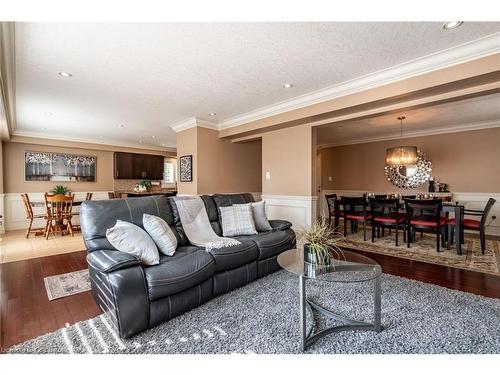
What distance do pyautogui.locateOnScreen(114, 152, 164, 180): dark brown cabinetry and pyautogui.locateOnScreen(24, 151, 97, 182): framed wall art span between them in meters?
0.65

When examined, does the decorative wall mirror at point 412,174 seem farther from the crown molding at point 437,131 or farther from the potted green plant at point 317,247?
the potted green plant at point 317,247

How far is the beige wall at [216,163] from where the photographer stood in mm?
4930

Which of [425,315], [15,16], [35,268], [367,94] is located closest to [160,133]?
[35,268]

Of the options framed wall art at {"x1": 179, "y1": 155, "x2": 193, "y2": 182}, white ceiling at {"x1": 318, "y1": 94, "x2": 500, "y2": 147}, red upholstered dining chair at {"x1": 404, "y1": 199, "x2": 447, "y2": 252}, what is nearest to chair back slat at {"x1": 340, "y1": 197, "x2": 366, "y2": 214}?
red upholstered dining chair at {"x1": 404, "y1": 199, "x2": 447, "y2": 252}

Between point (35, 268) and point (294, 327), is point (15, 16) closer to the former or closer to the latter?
point (294, 327)

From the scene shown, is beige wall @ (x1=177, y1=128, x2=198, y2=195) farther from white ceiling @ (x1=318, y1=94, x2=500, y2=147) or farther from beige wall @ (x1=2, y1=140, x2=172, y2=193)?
beige wall @ (x1=2, y1=140, x2=172, y2=193)

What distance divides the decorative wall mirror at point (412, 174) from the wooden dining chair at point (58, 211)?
7837 mm

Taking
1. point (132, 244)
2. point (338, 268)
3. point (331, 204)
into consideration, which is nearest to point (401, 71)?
point (338, 268)

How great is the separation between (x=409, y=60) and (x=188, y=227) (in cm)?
304

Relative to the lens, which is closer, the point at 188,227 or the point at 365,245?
the point at 188,227

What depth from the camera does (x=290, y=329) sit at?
176cm

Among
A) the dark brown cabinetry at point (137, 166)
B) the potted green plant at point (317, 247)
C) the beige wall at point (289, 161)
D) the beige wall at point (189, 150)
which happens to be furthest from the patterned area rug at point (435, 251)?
the dark brown cabinetry at point (137, 166)

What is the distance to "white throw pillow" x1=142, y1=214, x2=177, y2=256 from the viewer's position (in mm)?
2225

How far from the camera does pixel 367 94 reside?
10.3 feet
